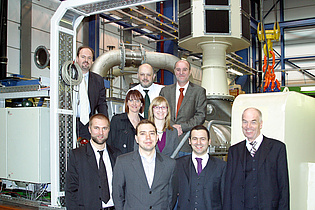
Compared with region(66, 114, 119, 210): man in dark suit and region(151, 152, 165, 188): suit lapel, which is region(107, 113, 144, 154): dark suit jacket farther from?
region(151, 152, 165, 188): suit lapel

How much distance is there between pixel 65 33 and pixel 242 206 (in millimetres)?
2428

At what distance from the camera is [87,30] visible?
988cm

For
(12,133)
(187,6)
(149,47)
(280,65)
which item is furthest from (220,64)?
(280,65)

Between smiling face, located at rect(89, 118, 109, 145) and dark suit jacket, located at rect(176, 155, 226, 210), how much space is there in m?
0.68

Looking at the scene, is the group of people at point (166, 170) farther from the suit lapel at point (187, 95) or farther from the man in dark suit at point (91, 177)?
the suit lapel at point (187, 95)

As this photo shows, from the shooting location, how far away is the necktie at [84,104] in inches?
138

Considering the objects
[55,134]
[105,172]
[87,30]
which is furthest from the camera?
[87,30]

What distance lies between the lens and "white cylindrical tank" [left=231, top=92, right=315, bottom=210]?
2863 mm

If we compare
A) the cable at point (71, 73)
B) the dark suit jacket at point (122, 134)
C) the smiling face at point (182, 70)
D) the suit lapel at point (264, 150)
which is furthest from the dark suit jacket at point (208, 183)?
the cable at point (71, 73)

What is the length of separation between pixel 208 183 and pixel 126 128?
3.04 ft

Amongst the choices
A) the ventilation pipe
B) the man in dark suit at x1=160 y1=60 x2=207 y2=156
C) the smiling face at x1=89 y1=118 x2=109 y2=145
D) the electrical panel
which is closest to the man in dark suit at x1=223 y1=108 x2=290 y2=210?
→ the man in dark suit at x1=160 y1=60 x2=207 y2=156

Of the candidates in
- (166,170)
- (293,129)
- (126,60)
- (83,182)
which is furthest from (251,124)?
(126,60)

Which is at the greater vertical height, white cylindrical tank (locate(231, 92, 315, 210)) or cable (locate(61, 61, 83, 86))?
cable (locate(61, 61, 83, 86))

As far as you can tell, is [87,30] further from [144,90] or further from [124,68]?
[144,90]
